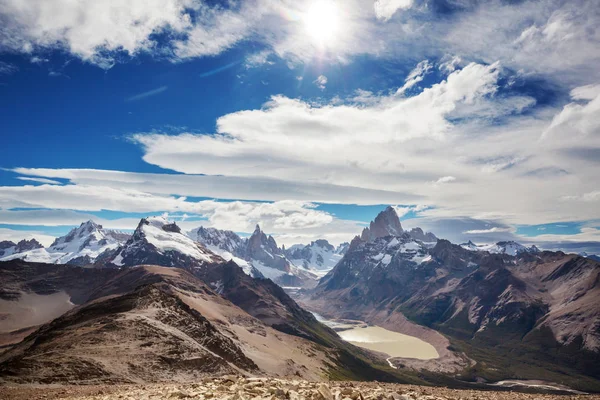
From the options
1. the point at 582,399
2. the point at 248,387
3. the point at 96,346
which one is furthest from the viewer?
the point at 96,346

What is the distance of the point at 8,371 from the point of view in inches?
2314

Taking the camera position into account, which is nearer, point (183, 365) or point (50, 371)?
point (50, 371)

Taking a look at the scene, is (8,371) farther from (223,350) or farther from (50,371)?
(223,350)

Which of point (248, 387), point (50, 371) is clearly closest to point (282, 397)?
point (248, 387)

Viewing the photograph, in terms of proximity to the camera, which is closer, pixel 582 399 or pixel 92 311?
pixel 582 399

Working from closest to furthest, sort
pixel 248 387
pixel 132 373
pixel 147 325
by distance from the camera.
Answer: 1. pixel 248 387
2. pixel 132 373
3. pixel 147 325

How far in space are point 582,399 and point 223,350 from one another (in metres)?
86.1

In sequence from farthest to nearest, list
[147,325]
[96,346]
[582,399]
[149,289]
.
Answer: [149,289]
[147,325]
[96,346]
[582,399]

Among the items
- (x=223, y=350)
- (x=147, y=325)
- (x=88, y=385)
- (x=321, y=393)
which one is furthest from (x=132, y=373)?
(x=321, y=393)

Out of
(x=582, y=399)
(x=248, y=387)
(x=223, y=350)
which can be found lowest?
(x=223, y=350)

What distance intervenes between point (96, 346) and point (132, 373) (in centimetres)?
1356

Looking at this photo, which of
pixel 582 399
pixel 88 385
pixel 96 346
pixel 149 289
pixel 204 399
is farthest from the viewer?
pixel 149 289

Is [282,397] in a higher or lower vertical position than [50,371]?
higher

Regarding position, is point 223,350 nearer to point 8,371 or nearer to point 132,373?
point 132,373
